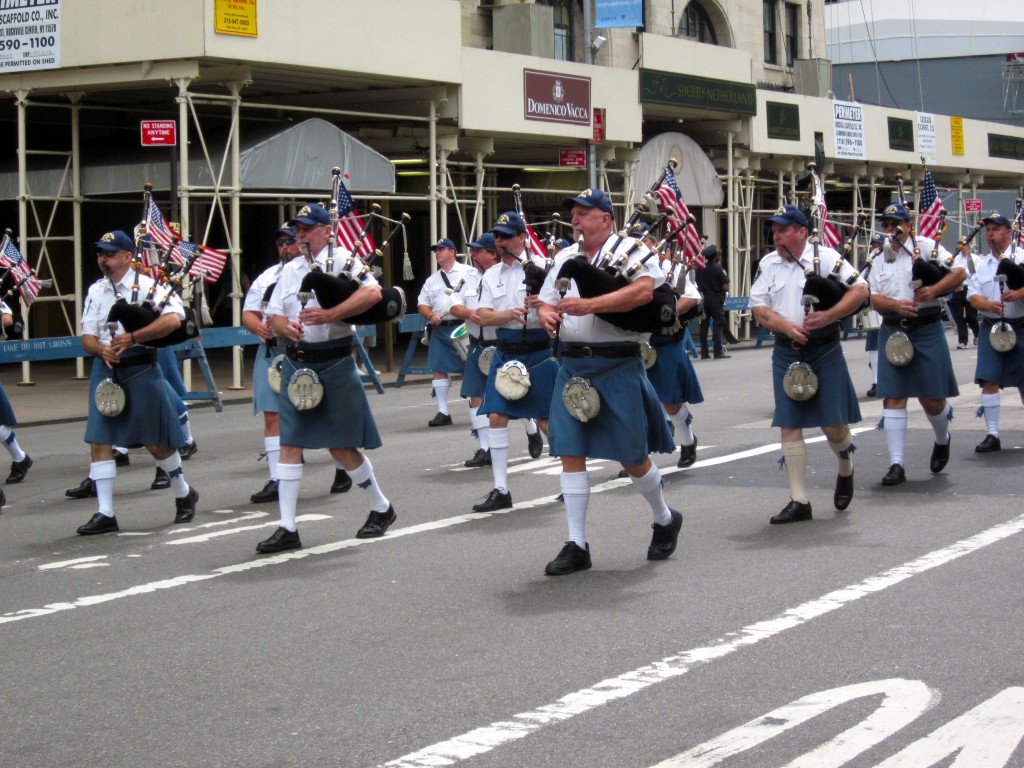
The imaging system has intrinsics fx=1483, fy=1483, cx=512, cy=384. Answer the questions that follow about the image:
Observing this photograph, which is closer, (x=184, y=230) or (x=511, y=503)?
(x=511, y=503)

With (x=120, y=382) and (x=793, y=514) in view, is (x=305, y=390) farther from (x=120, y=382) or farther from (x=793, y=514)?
(x=793, y=514)

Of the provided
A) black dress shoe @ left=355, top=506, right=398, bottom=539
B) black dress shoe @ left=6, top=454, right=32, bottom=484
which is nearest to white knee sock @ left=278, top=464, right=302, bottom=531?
black dress shoe @ left=355, top=506, right=398, bottom=539

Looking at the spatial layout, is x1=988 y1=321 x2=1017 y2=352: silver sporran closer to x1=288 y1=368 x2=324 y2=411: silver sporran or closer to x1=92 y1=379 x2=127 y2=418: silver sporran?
x1=288 y1=368 x2=324 y2=411: silver sporran

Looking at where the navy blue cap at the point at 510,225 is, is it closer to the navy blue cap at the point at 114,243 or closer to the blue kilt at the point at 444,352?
the navy blue cap at the point at 114,243

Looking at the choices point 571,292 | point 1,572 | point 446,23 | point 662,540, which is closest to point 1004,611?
point 662,540

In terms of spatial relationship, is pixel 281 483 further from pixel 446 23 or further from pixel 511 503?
pixel 446 23

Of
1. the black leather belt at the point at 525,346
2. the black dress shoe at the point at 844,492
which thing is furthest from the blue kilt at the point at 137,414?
the black dress shoe at the point at 844,492

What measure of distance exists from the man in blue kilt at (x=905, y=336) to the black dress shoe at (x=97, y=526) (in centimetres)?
521

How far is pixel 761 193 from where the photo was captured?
3806 cm

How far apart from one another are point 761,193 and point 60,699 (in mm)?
34043

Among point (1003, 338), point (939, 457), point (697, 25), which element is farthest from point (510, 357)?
point (697, 25)

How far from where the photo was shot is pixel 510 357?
10.2 m

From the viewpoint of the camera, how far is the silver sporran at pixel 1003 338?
11711 mm

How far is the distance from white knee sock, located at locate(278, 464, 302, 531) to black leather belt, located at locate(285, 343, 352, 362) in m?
0.62
